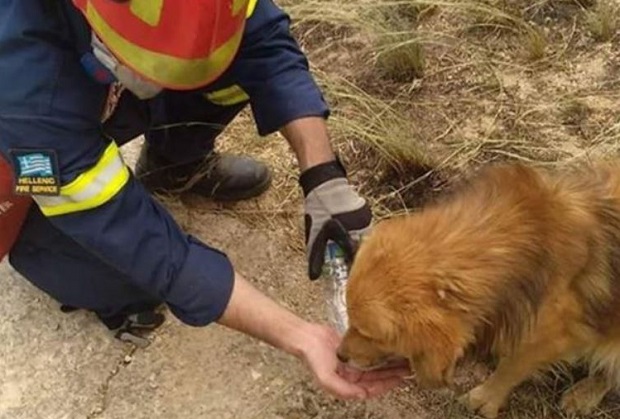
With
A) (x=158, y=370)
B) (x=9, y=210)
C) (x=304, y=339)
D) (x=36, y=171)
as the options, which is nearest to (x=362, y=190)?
(x=158, y=370)

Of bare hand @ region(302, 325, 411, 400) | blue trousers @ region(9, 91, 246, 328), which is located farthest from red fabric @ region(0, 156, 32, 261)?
bare hand @ region(302, 325, 411, 400)

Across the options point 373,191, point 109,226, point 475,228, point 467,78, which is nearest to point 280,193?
point 373,191

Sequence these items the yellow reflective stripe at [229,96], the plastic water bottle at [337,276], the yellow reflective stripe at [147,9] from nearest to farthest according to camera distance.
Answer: the yellow reflective stripe at [147,9], the plastic water bottle at [337,276], the yellow reflective stripe at [229,96]

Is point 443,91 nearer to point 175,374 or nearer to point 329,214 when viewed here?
point 329,214

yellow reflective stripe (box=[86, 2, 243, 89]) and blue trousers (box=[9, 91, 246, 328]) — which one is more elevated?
yellow reflective stripe (box=[86, 2, 243, 89])

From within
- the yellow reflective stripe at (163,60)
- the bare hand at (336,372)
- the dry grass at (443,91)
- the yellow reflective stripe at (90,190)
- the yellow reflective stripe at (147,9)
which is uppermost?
the yellow reflective stripe at (147,9)

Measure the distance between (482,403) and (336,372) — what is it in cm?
57

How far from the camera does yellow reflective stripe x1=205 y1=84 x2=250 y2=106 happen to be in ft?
9.93

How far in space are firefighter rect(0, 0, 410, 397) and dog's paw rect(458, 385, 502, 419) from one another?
377 mm

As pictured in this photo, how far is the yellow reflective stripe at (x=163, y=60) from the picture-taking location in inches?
80.3

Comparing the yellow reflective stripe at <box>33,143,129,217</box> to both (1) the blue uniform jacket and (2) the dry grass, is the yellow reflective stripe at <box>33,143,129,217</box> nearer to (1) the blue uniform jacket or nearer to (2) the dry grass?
(1) the blue uniform jacket

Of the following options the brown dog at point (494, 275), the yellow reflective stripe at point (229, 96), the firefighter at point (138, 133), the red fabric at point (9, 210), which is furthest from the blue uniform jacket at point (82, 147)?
the yellow reflective stripe at point (229, 96)

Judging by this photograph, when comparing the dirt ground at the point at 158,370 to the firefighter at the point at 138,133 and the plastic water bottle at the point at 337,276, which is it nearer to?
the firefighter at the point at 138,133

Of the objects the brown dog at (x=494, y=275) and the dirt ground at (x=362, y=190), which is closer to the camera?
the brown dog at (x=494, y=275)
